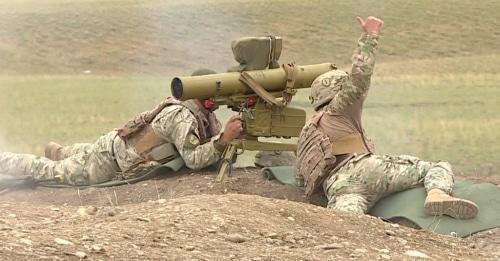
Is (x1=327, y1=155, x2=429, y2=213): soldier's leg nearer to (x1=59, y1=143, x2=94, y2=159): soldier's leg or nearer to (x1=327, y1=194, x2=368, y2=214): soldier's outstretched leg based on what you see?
(x1=327, y1=194, x2=368, y2=214): soldier's outstretched leg

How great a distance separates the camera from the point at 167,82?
19.0 metres

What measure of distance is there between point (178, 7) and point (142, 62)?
2.10m

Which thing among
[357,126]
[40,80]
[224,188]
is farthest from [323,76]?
[40,80]

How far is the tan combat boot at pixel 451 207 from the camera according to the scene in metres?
7.30

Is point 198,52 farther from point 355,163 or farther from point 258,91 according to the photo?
point 355,163

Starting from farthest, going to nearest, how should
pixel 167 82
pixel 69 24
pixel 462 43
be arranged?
1. pixel 69 24
2. pixel 462 43
3. pixel 167 82

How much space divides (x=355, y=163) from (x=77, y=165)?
8.40ft

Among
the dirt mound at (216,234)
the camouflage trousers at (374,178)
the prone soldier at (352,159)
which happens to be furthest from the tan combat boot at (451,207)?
the camouflage trousers at (374,178)

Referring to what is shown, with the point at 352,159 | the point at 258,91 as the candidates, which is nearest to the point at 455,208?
the point at 352,159

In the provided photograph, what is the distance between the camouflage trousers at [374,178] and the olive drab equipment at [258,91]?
104cm

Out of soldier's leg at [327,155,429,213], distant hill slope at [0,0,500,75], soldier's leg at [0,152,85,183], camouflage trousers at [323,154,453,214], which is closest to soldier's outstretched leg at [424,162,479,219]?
camouflage trousers at [323,154,453,214]

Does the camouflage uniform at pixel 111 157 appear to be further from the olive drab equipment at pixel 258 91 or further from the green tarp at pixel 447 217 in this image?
the green tarp at pixel 447 217

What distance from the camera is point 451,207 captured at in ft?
24.0

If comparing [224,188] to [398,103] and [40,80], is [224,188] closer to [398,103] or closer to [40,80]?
[398,103]
